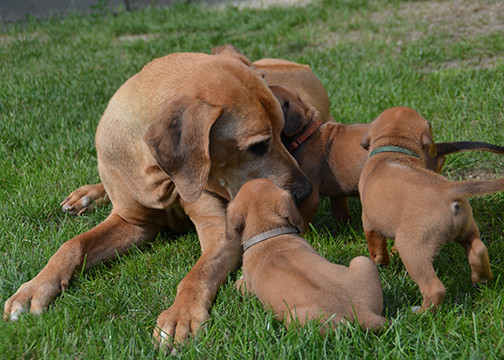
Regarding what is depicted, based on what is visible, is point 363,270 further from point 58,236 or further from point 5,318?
point 58,236

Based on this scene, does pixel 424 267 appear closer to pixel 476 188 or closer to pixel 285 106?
pixel 476 188

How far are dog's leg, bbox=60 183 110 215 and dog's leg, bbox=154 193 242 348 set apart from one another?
1064mm

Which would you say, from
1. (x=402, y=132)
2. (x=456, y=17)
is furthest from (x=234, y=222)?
(x=456, y=17)

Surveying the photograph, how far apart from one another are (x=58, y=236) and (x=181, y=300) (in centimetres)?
137

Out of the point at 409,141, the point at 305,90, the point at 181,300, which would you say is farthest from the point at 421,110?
the point at 181,300

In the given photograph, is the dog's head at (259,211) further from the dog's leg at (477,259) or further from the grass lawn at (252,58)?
the dog's leg at (477,259)

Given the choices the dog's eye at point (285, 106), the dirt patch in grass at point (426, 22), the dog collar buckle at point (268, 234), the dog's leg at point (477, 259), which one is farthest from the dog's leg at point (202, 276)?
the dirt patch in grass at point (426, 22)

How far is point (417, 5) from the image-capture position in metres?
8.51

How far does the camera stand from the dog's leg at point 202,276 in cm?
296

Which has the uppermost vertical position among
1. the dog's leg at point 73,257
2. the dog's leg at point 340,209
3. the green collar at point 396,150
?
the green collar at point 396,150

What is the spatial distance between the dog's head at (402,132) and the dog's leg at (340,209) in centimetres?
69

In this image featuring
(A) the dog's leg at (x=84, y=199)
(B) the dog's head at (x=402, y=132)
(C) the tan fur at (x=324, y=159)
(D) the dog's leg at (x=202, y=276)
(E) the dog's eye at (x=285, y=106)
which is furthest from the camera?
(A) the dog's leg at (x=84, y=199)

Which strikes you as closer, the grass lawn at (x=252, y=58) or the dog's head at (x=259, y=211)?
the grass lawn at (x=252, y=58)

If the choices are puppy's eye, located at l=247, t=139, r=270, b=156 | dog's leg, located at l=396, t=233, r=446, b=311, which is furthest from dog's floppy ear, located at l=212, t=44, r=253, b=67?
dog's leg, located at l=396, t=233, r=446, b=311
